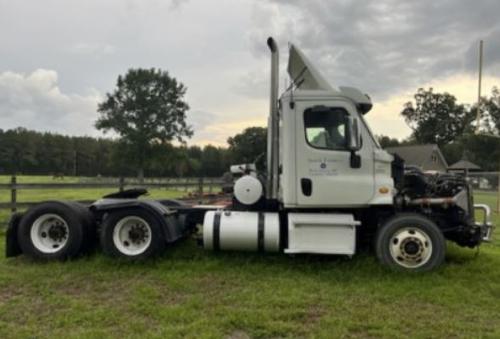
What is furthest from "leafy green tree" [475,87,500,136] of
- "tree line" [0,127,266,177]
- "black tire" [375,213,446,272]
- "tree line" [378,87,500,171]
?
"black tire" [375,213,446,272]

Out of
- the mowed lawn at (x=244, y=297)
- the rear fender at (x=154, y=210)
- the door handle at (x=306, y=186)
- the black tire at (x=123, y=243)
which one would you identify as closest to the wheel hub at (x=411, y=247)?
the mowed lawn at (x=244, y=297)

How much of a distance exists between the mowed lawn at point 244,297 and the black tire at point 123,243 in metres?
0.14

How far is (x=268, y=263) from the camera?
6043 mm

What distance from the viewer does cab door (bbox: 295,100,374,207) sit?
562 cm

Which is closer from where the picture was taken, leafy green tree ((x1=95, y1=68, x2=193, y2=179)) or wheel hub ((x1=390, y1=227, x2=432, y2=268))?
wheel hub ((x1=390, y1=227, x2=432, y2=268))

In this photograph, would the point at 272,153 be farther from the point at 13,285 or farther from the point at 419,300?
the point at 13,285

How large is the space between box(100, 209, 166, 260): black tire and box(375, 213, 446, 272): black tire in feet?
9.80

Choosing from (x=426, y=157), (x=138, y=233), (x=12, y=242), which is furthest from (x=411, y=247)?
(x=426, y=157)

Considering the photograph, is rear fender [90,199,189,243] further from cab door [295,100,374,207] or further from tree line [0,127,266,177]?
tree line [0,127,266,177]

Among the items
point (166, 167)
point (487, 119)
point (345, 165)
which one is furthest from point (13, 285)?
point (487, 119)

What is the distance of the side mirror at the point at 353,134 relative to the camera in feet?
18.1

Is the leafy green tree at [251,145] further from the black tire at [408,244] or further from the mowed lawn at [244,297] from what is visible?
the black tire at [408,244]

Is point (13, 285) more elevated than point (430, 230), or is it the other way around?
point (430, 230)

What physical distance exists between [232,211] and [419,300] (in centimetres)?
275
